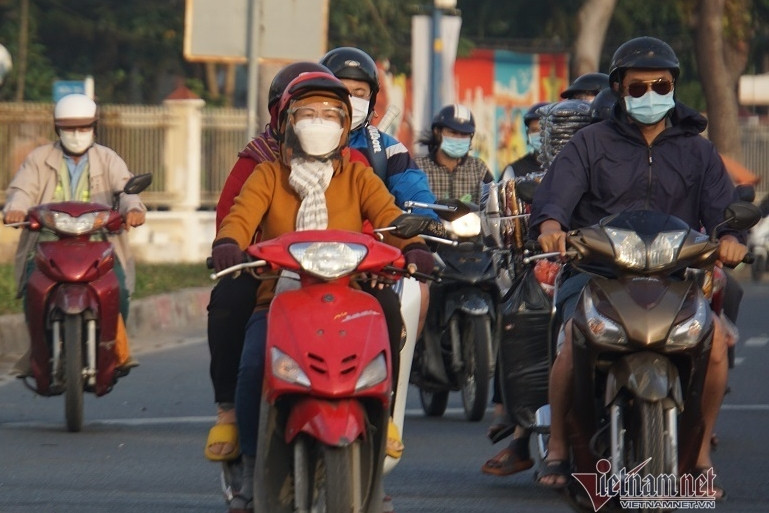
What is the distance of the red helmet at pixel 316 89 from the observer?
6000mm

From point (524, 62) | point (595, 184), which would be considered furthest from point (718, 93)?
point (595, 184)

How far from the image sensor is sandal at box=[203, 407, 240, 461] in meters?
6.00

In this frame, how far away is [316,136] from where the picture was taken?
5973mm

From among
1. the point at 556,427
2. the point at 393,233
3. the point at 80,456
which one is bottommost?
the point at 80,456

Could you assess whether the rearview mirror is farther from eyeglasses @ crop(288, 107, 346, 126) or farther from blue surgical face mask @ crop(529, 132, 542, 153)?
blue surgical face mask @ crop(529, 132, 542, 153)

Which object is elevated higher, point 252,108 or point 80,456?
point 252,108

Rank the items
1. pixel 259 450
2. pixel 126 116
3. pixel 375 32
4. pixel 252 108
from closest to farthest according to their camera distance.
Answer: pixel 259 450, pixel 252 108, pixel 126 116, pixel 375 32

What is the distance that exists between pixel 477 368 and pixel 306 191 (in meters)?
3.98

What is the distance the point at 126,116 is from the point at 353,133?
15.3m

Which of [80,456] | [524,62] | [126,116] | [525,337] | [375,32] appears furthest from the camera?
[524,62]

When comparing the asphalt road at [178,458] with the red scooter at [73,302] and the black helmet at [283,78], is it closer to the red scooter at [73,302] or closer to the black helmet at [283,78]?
→ the red scooter at [73,302]

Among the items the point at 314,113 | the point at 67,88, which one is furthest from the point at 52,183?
the point at 67,88

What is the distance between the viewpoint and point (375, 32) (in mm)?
29469

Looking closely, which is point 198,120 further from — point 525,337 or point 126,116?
point 525,337
